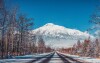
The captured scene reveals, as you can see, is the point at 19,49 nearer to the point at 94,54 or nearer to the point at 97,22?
the point at 94,54

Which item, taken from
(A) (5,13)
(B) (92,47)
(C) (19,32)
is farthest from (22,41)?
(A) (5,13)

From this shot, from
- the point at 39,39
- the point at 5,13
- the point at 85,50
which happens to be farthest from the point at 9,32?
the point at 39,39

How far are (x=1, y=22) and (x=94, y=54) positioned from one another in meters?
44.5

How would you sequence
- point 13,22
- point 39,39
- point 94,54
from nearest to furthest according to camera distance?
point 13,22, point 94,54, point 39,39

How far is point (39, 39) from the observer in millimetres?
182750

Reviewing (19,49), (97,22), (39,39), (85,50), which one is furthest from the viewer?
(39,39)

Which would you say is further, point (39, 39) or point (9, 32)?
point (39, 39)

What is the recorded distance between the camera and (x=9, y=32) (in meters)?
73.8

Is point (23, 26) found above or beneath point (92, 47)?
above

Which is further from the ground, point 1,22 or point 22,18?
point 22,18

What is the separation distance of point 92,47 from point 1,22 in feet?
155

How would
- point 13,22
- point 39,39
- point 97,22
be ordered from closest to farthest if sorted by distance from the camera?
point 97,22 < point 13,22 < point 39,39

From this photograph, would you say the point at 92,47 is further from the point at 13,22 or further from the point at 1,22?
the point at 1,22

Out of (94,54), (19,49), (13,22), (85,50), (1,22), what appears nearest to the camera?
(1,22)
